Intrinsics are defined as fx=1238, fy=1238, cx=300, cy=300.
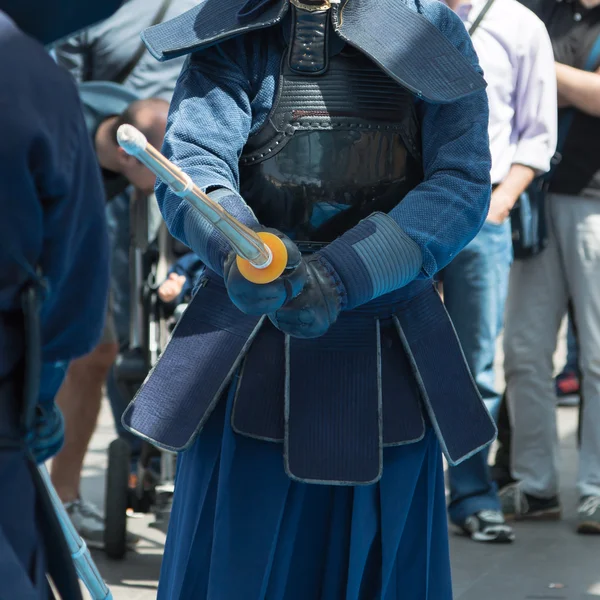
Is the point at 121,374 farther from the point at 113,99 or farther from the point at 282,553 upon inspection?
the point at 282,553

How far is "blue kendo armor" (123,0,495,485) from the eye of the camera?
255 cm

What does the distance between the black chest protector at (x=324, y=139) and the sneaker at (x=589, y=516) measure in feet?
7.85

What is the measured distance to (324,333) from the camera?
2.52m

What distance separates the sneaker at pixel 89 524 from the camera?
14.6ft

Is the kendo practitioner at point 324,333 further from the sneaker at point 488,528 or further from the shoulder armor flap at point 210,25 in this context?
the sneaker at point 488,528

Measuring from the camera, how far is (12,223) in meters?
1.73

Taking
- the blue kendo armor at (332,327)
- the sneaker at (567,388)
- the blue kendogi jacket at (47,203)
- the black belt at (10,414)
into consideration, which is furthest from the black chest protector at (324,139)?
the sneaker at (567,388)

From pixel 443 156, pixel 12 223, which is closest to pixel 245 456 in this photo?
pixel 443 156

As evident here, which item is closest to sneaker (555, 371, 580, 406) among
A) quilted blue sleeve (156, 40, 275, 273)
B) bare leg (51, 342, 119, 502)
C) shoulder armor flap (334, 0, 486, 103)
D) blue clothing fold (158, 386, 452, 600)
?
bare leg (51, 342, 119, 502)

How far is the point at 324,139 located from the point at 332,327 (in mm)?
393

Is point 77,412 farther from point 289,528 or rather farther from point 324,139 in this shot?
point 324,139

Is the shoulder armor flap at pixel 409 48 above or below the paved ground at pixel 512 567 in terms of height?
above

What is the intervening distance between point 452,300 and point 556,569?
3.32 ft

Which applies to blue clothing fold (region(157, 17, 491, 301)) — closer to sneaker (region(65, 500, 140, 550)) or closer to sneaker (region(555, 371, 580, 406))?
sneaker (region(65, 500, 140, 550))
